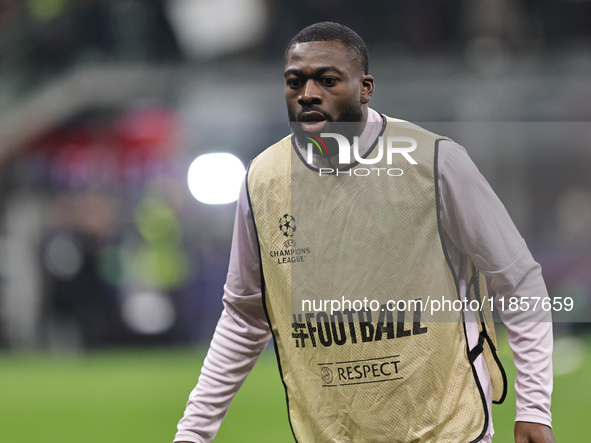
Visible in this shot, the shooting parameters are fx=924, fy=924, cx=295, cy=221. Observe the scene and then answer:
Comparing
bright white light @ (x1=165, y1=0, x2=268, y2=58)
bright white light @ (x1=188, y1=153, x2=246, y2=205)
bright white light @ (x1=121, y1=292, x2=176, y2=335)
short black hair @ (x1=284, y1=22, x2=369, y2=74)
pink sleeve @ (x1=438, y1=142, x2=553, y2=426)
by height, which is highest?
bright white light @ (x1=165, y1=0, x2=268, y2=58)

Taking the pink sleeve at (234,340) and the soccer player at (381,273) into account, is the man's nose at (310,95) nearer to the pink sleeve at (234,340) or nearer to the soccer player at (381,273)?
the soccer player at (381,273)

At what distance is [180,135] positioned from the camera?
1401 cm

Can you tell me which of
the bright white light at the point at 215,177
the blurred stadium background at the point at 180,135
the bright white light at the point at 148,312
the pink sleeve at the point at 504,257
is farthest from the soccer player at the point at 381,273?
the bright white light at the point at 215,177

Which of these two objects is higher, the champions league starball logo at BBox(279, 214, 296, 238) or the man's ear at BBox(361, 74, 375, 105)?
the man's ear at BBox(361, 74, 375, 105)

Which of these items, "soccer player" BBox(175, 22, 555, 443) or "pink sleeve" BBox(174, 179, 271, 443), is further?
"pink sleeve" BBox(174, 179, 271, 443)

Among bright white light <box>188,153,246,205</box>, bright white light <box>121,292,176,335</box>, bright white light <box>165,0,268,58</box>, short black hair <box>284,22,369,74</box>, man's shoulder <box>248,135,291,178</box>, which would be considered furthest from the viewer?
bright white light <box>165,0,268,58</box>

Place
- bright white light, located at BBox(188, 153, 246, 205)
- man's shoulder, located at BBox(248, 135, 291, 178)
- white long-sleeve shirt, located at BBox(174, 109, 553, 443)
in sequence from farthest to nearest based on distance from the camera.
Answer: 1. bright white light, located at BBox(188, 153, 246, 205)
2. man's shoulder, located at BBox(248, 135, 291, 178)
3. white long-sleeve shirt, located at BBox(174, 109, 553, 443)

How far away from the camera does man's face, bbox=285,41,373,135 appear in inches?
104

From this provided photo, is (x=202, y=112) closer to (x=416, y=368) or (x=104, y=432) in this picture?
(x=104, y=432)

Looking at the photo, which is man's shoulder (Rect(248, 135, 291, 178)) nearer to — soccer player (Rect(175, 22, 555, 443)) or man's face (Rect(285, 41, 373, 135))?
soccer player (Rect(175, 22, 555, 443))

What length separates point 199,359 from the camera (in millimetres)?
11211

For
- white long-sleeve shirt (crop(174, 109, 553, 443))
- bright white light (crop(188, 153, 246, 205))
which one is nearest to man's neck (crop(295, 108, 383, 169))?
white long-sleeve shirt (crop(174, 109, 553, 443))

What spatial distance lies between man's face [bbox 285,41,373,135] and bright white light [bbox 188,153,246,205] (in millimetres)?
10314

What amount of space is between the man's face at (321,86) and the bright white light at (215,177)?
1031 cm
